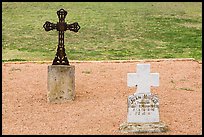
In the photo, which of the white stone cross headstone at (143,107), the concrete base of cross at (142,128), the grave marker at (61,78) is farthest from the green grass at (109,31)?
the concrete base of cross at (142,128)

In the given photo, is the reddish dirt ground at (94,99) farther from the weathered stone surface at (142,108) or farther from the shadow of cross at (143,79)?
the shadow of cross at (143,79)

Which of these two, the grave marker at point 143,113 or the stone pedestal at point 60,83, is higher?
the stone pedestal at point 60,83

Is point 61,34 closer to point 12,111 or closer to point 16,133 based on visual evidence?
point 12,111

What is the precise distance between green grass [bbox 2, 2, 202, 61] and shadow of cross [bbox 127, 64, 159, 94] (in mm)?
6696

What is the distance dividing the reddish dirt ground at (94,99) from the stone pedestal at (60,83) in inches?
6.0

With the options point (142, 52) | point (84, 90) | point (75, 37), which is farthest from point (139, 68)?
point (75, 37)

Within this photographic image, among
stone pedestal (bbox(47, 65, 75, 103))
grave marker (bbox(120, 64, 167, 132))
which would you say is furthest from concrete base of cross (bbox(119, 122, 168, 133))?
stone pedestal (bbox(47, 65, 75, 103))

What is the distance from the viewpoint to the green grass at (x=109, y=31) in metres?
17.1

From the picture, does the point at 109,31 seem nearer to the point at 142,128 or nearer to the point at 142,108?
the point at 142,108

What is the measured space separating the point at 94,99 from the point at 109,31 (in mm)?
10288

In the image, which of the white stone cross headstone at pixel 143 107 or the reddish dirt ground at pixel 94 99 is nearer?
the white stone cross headstone at pixel 143 107

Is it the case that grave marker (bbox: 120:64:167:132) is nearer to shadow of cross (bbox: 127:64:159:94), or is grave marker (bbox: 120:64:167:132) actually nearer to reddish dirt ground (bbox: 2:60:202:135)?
shadow of cross (bbox: 127:64:159:94)

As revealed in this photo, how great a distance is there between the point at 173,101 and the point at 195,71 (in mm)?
2758

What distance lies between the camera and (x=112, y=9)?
26750 mm
